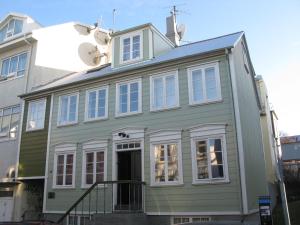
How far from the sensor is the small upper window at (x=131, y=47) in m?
15.6

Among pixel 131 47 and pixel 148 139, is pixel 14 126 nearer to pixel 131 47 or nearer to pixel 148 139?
pixel 131 47

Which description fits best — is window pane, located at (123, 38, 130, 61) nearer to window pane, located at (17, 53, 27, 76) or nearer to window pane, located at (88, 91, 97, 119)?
window pane, located at (88, 91, 97, 119)

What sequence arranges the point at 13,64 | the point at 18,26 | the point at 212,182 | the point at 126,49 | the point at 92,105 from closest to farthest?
the point at 212,182, the point at 92,105, the point at 126,49, the point at 13,64, the point at 18,26

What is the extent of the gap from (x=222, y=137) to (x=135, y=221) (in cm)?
427

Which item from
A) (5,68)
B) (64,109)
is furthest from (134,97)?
(5,68)

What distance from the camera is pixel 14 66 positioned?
19812 mm

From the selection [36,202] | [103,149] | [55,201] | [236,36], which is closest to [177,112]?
[103,149]

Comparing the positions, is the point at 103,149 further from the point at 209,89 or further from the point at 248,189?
the point at 248,189

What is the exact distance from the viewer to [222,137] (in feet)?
38.8

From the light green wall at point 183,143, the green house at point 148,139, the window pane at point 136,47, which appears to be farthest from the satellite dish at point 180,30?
the light green wall at point 183,143

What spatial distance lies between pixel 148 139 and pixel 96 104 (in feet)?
11.3

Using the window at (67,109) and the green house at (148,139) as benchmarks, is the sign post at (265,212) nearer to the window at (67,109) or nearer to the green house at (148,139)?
the green house at (148,139)

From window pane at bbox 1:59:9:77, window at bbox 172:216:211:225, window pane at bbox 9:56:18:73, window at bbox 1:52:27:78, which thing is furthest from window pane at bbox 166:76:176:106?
window pane at bbox 1:59:9:77

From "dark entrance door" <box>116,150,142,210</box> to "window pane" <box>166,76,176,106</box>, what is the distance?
249 centimetres
